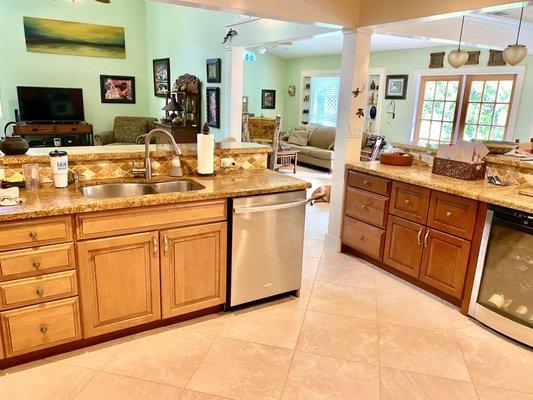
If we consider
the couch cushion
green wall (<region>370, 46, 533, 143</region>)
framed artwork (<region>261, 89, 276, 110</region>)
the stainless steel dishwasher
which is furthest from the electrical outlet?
framed artwork (<region>261, 89, 276, 110</region>)

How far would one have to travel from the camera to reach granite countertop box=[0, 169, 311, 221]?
1929 mm

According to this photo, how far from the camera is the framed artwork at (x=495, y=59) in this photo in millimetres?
5613

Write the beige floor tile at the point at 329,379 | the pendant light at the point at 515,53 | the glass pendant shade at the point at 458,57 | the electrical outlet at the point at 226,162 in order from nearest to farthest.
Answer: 1. the beige floor tile at the point at 329,379
2. the electrical outlet at the point at 226,162
3. the pendant light at the point at 515,53
4. the glass pendant shade at the point at 458,57

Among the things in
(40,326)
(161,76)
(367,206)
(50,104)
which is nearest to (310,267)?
(367,206)

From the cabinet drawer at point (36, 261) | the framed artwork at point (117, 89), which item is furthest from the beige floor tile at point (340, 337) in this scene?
the framed artwork at point (117, 89)

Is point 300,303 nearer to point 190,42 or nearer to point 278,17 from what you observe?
point 278,17

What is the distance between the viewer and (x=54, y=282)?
6.71ft

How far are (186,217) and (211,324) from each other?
0.75 meters

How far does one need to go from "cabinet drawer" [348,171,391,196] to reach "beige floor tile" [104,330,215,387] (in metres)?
1.83

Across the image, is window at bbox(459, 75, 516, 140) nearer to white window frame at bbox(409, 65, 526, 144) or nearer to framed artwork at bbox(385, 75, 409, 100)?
white window frame at bbox(409, 65, 526, 144)

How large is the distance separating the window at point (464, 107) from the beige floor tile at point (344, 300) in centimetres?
410

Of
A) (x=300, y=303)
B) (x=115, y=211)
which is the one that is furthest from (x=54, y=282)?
(x=300, y=303)

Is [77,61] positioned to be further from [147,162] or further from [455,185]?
[455,185]

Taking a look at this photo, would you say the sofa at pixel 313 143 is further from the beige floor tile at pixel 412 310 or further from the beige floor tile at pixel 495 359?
the beige floor tile at pixel 495 359
